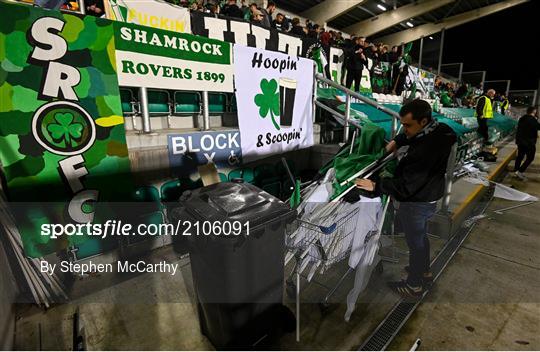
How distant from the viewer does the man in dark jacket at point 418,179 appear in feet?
6.57

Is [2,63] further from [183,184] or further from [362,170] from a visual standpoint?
[362,170]

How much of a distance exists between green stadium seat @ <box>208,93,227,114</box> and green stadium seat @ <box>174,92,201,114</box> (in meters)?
0.18

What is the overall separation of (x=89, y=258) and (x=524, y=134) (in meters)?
8.93

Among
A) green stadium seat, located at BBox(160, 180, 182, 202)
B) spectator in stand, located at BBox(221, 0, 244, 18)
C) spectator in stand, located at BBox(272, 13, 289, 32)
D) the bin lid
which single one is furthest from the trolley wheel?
spectator in stand, located at BBox(272, 13, 289, 32)

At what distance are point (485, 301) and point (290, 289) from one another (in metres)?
1.67

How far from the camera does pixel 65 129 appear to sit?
2.07 meters

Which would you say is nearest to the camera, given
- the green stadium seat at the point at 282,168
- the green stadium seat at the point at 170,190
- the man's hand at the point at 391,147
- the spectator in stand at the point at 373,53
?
the man's hand at the point at 391,147

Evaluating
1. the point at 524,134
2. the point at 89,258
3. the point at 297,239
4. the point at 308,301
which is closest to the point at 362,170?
the point at 297,239

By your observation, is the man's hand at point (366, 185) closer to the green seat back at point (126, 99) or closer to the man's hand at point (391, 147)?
the man's hand at point (391, 147)

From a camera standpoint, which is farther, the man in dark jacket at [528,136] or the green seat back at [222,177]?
the man in dark jacket at [528,136]

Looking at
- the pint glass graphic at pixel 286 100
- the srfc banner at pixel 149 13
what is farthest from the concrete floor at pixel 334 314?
the srfc banner at pixel 149 13

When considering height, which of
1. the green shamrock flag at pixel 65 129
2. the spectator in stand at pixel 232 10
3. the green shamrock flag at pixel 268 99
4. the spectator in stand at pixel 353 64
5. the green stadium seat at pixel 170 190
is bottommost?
the green stadium seat at pixel 170 190

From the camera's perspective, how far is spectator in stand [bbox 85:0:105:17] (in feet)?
12.3

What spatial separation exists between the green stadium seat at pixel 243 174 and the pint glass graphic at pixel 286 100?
750mm
